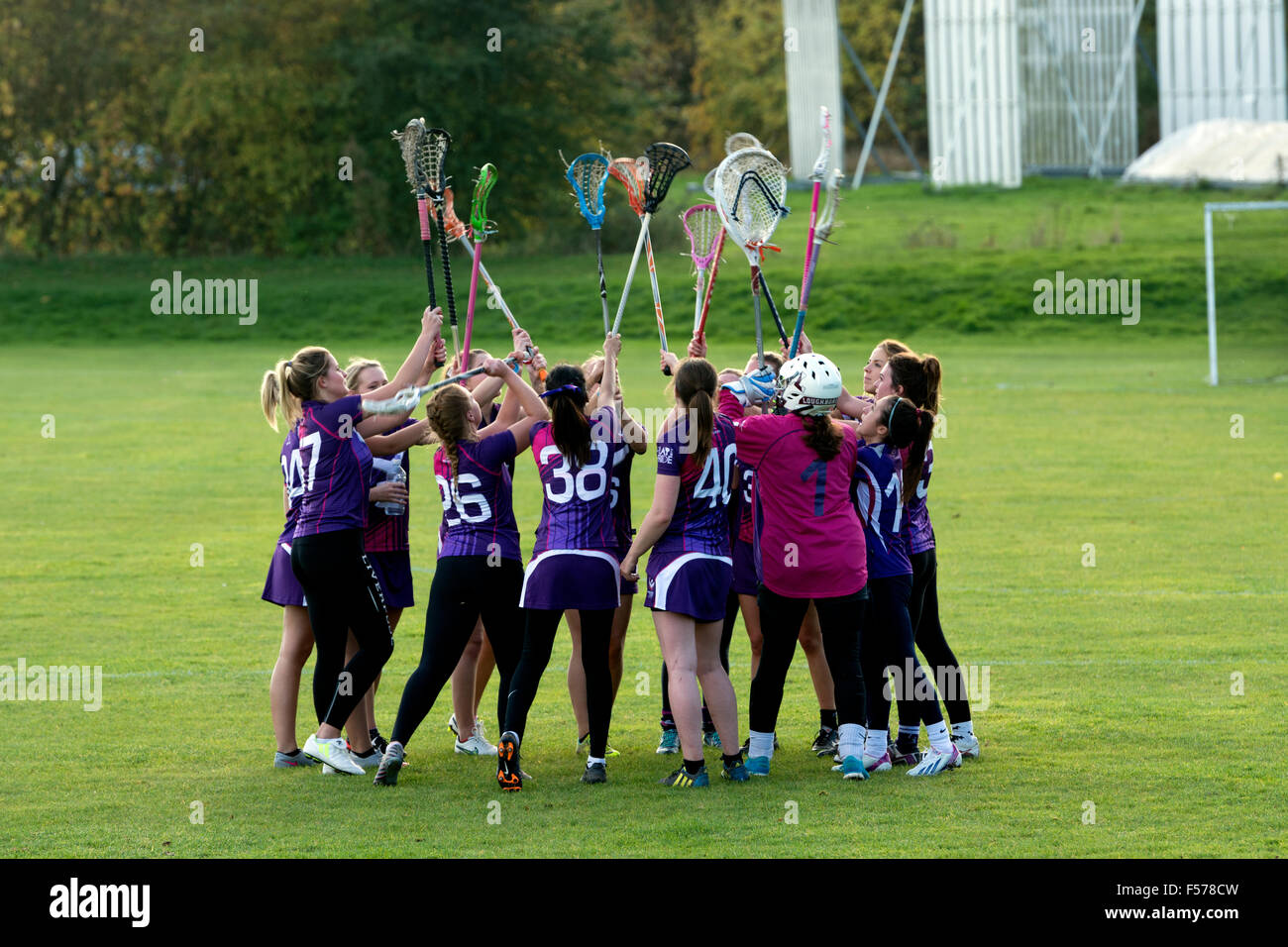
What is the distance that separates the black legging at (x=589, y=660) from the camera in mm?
6996

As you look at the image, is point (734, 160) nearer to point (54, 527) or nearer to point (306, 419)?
point (306, 419)

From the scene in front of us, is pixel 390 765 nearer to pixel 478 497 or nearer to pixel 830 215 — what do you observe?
pixel 478 497

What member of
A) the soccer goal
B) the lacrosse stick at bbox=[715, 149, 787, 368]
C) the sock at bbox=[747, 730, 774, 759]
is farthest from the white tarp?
the sock at bbox=[747, 730, 774, 759]

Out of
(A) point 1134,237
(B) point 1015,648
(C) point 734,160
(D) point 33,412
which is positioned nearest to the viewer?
(C) point 734,160

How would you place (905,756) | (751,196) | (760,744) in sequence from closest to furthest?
(760,744) → (905,756) → (751,196)

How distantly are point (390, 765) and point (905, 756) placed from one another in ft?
7.71

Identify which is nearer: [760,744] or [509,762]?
[509,762]

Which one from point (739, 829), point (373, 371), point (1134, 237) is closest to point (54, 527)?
point (373, 371)

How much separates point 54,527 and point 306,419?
8.29 metres

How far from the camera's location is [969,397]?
23.2 m

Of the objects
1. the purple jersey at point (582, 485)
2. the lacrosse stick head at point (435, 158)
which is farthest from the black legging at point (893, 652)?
the lacrosse stick head at point (435, 158)

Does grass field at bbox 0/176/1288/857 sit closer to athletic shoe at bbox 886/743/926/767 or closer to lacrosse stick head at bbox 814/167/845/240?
athletic shoe at bbox 886/743/926/767

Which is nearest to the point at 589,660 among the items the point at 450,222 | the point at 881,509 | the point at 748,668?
the point at 881,509

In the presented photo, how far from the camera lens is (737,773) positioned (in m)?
7.05
